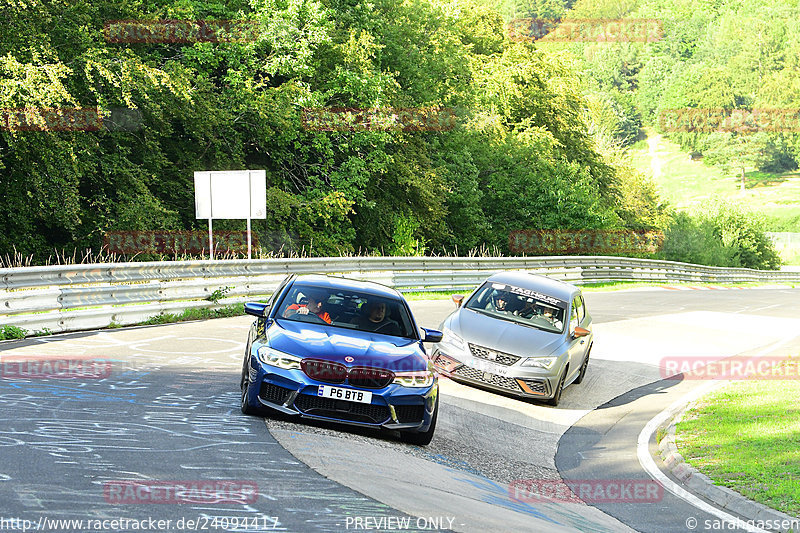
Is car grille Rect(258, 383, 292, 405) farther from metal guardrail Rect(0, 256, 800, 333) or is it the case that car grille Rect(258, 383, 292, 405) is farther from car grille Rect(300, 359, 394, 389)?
metal guardrail Rect(0, 256, 800, 333)

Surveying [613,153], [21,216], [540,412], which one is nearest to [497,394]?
[540,412]

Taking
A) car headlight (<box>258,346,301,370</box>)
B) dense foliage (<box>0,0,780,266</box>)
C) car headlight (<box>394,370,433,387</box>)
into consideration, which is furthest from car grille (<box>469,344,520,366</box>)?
dense foliage (<box>0,0,780,266</box>)

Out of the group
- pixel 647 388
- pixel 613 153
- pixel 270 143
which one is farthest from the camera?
pixel 613 153

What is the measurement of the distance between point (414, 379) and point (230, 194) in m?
14.3

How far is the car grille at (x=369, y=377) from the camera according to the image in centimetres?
866

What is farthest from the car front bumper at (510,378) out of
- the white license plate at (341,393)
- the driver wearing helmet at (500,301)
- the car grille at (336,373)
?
the white license plate at (341,393)

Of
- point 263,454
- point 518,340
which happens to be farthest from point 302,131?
point 263,454

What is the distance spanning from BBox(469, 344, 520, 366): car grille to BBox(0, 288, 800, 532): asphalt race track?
0.57m

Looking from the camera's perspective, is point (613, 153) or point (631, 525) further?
point (613, 153)

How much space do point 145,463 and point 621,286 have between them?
35136 mm

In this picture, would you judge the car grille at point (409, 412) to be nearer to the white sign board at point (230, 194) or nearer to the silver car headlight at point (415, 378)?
the silver car headlight at point (415, 378)

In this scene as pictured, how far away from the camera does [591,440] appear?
11562 millimetres

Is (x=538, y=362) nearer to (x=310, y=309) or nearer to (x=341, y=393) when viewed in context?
(x=310, y=309)

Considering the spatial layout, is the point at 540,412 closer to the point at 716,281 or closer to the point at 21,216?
the point at 21,216
